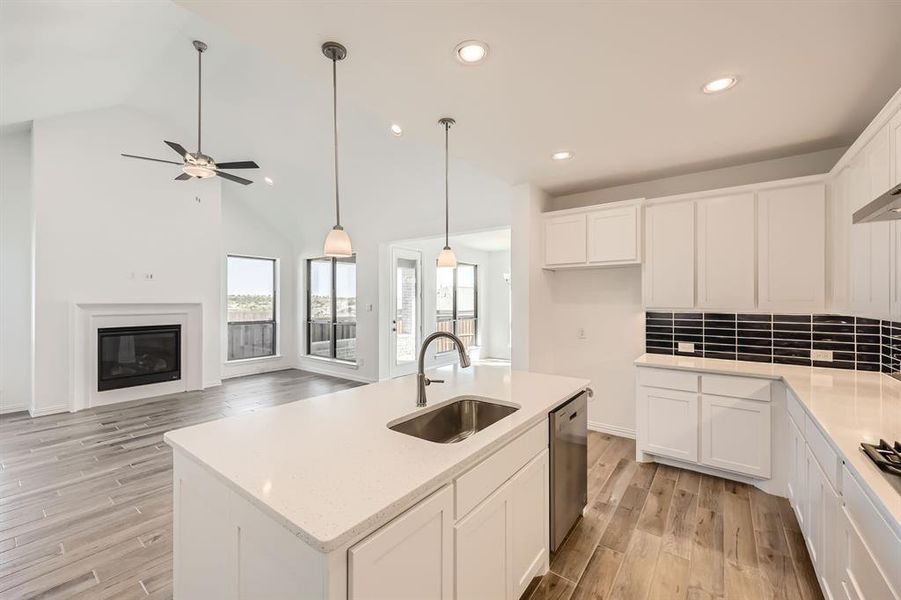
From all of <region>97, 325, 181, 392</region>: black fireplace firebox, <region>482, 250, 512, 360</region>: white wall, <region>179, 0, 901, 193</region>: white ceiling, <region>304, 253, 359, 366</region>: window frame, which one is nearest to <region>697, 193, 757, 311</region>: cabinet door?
<region>179, 0, 901, 193</region>: white ceiling

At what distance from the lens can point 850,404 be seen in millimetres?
1944

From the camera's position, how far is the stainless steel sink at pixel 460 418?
1936mm

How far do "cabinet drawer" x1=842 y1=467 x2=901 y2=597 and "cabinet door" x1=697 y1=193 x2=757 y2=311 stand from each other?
187 cm

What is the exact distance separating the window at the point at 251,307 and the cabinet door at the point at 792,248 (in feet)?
23.7

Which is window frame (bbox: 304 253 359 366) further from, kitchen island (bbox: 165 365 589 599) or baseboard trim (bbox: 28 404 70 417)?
kitchen island (bbox: 165 365 589 599)

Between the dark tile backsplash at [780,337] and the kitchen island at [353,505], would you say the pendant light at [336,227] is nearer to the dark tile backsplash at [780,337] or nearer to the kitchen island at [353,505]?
the kitchen island at [353,505]

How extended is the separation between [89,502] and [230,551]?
2.43 metres

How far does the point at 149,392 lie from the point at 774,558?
6917mm

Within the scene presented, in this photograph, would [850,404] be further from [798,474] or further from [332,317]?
[332,317]

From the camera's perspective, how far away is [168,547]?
2.19 metres

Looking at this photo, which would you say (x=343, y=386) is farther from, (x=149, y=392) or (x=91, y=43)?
(x=91, y=43)

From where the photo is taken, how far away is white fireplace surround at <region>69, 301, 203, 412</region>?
476 cm

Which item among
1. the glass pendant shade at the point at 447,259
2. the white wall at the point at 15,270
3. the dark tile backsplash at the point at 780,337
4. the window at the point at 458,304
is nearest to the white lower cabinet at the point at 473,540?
the glass pendant shade at the point at 447,259

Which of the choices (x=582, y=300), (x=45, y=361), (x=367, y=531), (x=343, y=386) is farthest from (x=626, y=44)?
(x=45, y=361)
